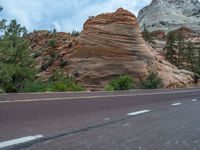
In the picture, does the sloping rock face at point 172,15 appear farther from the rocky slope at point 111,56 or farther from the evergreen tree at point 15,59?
the evergreen tree at point 15,59

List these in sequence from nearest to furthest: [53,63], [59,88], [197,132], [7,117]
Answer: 1. [197,132]
2. [7,117]
3. [59,88]
4. [53,63]

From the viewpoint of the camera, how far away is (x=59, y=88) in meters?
24.3

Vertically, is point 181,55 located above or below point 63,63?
above

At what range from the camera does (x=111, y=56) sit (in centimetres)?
4469

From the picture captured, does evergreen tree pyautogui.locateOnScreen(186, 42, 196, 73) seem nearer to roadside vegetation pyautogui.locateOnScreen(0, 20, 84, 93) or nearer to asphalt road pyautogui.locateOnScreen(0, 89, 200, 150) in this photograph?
roadside vegetation pyautogui.locateOnScreen(0, 20, 84, 93)

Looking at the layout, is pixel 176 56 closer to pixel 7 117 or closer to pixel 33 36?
pixel 33 36

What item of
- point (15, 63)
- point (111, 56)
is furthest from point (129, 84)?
point (111, 56)

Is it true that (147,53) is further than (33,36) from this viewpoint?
No

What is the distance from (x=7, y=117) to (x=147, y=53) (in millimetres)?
39164

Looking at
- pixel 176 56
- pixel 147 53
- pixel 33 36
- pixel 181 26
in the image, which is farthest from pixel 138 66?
pixel 181 26

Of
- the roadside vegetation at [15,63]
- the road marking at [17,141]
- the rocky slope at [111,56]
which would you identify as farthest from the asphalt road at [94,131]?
the rocky slope at [111,56]

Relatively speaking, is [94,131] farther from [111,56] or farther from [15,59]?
[111,56]

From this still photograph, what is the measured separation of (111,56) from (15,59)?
46.5 feet

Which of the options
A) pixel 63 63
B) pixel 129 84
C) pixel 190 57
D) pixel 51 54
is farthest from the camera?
pixel 190 57
